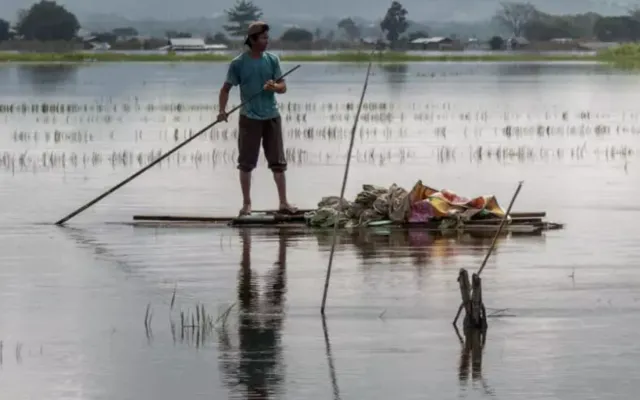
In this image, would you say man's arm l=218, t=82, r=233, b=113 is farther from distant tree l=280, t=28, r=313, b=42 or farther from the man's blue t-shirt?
distant tree l=280, t=28, r=313, b=42

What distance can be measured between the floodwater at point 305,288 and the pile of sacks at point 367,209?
34cm

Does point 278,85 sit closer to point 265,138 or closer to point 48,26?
point 265,138

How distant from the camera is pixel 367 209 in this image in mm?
15719

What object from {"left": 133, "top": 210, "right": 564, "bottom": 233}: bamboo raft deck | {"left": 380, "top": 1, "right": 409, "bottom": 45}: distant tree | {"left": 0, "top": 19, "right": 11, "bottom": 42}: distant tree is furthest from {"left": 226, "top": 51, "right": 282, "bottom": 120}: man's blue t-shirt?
{"left": 380, "top": 1, "right": 409, "bottom": 45}: distant tree

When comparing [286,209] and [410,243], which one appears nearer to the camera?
[410,243]

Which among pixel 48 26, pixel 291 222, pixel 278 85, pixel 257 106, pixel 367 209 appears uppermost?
pixel 278 85

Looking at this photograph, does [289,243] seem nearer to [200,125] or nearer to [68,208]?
[68,208]

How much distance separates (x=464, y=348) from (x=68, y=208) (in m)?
8.34

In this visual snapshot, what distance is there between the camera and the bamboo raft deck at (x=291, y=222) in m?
15.3

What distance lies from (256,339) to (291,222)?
5366 millimetres

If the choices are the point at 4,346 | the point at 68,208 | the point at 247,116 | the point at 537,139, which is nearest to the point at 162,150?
the point at 537,139

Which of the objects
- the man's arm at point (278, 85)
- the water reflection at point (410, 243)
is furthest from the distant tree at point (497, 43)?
the water reflection at point (410, 243)

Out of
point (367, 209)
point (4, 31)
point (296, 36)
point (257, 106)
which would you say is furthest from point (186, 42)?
point (367, 209)

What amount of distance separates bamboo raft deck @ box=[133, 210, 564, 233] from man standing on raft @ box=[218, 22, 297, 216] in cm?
16
